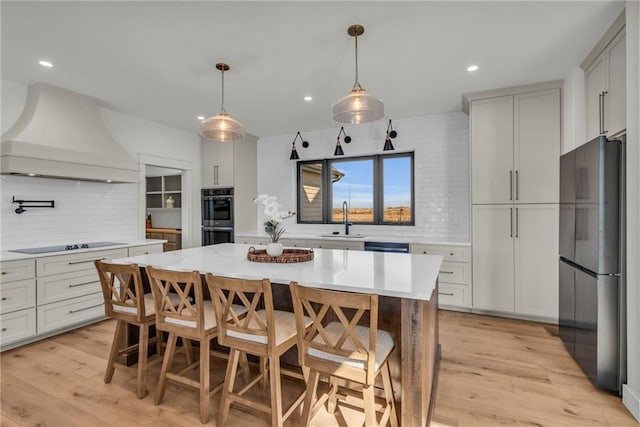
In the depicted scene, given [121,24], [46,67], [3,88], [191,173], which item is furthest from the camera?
[191,173]

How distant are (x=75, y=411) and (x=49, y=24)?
2.67m

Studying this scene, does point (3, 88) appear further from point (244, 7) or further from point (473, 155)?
point (473, 155)

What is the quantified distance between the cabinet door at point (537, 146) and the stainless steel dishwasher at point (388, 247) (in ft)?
4.48

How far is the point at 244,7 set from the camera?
2076 mm

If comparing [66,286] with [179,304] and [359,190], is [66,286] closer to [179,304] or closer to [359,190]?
[179,304]

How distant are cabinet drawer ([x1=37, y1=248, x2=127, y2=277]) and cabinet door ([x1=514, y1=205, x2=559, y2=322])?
4567 mm

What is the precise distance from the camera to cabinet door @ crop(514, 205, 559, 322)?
339cm

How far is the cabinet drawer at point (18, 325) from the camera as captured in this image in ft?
9.14

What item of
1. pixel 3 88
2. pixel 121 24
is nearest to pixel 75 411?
pixel 121 24

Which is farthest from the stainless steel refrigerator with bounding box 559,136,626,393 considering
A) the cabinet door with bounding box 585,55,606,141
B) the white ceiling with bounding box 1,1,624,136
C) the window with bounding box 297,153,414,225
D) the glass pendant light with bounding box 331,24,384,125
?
the window with bounding box 297,153,414,225

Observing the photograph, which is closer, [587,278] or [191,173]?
[587,278]

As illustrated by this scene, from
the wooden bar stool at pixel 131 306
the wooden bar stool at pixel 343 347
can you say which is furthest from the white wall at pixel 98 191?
the wooden bar stool at pixel 343 347

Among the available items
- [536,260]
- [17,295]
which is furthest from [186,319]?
[536,260]

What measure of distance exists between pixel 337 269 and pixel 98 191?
11.7 ft
